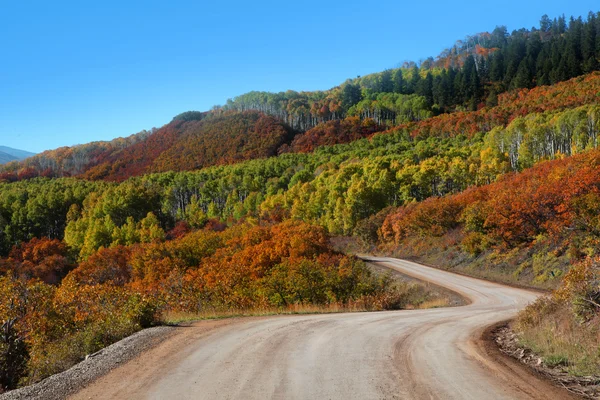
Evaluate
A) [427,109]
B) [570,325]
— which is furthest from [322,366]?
[427,109]

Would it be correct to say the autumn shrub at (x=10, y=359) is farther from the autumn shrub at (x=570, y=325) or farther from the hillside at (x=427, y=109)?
the hillside at (x=427, y=109)

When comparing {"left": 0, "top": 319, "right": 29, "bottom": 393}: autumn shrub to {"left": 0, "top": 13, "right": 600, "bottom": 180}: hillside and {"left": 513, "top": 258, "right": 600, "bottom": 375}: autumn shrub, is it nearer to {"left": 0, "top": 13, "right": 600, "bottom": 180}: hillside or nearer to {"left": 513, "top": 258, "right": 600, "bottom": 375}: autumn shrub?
{"left": 513, "top": 258, "right": 600, "bottom": 375}: autumn shrub

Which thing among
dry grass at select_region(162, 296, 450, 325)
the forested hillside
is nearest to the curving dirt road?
dry grass at select_region(162, 296, 450, 325)

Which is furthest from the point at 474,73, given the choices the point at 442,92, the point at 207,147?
the point at 207,147

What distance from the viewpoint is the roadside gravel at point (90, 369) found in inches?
304

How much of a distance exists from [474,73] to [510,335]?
172 metres

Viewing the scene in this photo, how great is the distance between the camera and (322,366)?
27.2 feet

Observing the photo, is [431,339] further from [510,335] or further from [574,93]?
[574,93]

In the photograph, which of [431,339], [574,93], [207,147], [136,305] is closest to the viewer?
[431,339]

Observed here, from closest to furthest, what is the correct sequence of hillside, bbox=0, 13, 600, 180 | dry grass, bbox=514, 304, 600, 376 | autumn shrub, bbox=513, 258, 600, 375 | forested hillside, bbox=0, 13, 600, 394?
dry grass, bbox=514, 304, 600, 376
autumn shrub, bbox=513, 258, 600, 375
forested hillside, bbox=0, 13, 600, 394
hillside, bbox=0, 13, 600, 180

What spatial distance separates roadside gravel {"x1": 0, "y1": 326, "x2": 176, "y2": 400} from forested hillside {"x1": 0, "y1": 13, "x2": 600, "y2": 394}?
1040mm

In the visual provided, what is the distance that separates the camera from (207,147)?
18088 centimetres

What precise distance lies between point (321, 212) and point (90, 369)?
72920 millimetres

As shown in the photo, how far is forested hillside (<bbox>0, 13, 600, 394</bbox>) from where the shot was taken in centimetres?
1961
